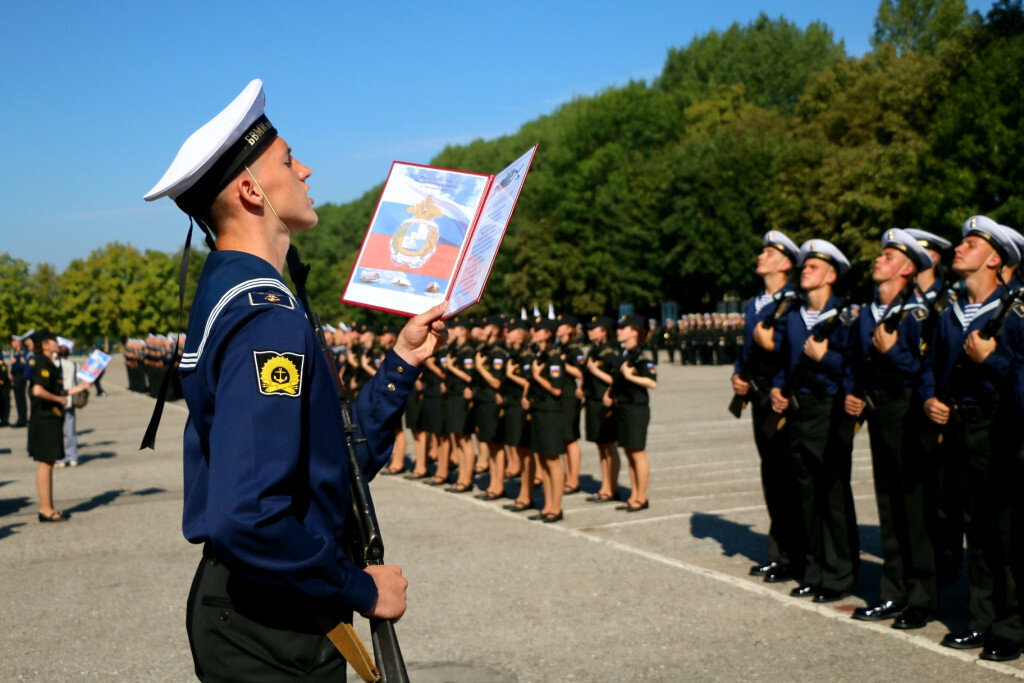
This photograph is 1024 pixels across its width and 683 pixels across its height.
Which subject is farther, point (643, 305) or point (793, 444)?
point (643, 305)

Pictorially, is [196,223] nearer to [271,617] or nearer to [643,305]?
[271,617]

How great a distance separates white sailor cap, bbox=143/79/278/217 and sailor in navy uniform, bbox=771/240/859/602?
18.0 ft

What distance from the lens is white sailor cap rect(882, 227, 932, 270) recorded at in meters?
6.96

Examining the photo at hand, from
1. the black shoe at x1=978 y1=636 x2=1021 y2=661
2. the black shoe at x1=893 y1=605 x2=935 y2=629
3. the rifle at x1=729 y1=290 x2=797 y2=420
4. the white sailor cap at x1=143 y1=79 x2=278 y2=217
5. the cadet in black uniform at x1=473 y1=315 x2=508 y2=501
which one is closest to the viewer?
the white sailor cap at x1=143 y1=79 x2=278 y2=217

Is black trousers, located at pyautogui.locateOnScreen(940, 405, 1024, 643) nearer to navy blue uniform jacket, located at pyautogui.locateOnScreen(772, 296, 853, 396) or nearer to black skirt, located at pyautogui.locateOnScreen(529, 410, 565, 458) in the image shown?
navy blue uniform jacket, located at pyautogui.locateOnScreen(772, 296, 853, 396)

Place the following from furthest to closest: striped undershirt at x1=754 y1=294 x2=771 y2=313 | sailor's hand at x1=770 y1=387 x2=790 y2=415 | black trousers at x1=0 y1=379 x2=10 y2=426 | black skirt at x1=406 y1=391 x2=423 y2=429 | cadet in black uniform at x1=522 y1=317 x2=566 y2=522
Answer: black trousers at x1=0 y1=379 x2=10 y2=426
black skirt at x1=406 y1=391 x2=423 y2=429
cadet in black uniform at x1=522 y1=317 x2=566 y2=522
striped undershirt at x1=754 y1=294 x2=771 y2=313
sailor's hand at x1=770 y1=387 x2=790 y2=415

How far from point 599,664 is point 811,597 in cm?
218

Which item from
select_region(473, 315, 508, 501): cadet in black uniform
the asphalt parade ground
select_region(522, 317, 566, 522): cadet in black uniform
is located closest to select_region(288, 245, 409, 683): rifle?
the asphalt parade ground

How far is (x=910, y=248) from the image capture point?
22.9 feet

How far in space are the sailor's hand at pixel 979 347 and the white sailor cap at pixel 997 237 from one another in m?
0.61

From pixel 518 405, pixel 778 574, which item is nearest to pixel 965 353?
pixel 778 574

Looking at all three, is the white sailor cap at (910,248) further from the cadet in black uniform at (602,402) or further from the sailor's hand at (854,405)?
the cadet in black uniform at (602,402)

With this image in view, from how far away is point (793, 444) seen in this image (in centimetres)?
757

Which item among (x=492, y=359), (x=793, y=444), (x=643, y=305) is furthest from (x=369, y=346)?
(x=643, y=305)
